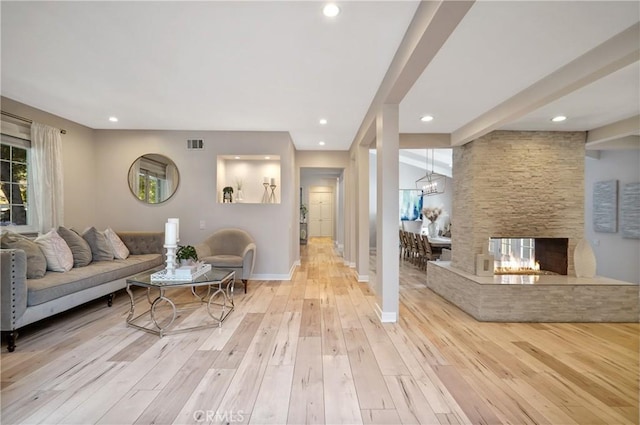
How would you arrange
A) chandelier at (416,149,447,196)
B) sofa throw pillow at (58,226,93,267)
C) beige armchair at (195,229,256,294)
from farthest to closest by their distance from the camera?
chandelier at (416,149,447,196) → beige armchair at (195,229,256,294) → sofa throw pillow at (58,226,93,267)

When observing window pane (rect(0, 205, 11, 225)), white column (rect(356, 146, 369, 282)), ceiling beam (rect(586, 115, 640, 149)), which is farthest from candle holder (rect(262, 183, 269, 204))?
ceiling beam (rect(586, 115, 640, 149))

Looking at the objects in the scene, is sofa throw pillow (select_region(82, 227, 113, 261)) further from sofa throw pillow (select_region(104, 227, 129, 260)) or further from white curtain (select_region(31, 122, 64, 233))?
white curtain (select_region(31, 122, 64, 233))

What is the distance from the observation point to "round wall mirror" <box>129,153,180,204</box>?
5.22m

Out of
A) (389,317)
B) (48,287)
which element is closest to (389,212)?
(389,317)

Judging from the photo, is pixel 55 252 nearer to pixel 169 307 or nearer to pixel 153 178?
pixel 169 307

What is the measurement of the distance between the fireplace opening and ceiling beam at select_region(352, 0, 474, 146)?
2.85 m

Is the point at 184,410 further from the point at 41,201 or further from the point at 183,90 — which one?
the point at 41,201

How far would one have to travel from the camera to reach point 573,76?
255cm

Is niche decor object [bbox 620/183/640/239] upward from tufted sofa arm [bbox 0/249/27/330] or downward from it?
upward

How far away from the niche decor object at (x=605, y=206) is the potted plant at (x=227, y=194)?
22.7ft

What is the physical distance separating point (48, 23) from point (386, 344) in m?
3.89

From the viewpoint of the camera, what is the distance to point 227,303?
397 cm

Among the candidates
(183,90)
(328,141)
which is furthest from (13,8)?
(328,141)

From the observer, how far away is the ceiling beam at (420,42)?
67.9 inches
